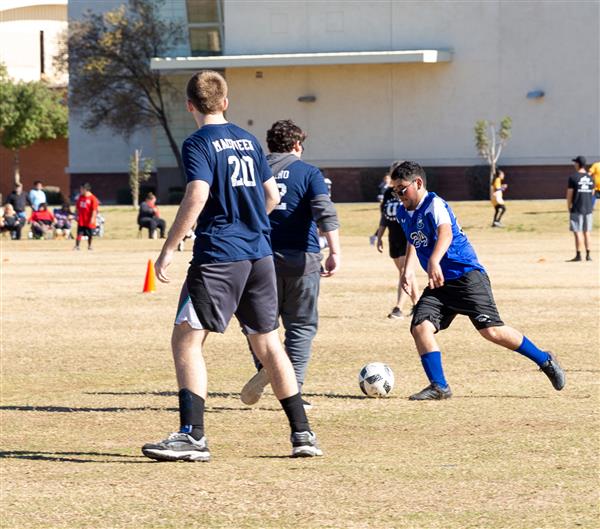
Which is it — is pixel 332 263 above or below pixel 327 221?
below

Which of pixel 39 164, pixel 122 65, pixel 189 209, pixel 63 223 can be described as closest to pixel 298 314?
pixel 189 209

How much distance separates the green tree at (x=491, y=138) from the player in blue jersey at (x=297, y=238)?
150 ft

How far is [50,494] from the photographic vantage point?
21.9 ft

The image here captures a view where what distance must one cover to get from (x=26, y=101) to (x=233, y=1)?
19048 mm

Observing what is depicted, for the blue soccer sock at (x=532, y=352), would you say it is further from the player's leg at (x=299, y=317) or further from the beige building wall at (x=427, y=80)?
the beige building wall at (x=427, y=80)

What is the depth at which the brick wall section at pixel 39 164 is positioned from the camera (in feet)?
269

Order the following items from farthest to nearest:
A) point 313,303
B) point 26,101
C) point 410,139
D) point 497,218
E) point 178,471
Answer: point 26,101
point 410,139
point 497,218
point 313,303
point 178,471

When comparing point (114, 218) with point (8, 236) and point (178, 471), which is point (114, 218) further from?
point (178, 471)

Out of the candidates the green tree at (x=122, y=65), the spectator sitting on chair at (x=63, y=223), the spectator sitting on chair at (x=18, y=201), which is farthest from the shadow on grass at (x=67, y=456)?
the green tree at (x=122, y=65)

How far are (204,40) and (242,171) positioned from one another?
5799cm

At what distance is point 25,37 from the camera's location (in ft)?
289

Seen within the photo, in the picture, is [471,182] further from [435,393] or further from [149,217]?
[435,393]

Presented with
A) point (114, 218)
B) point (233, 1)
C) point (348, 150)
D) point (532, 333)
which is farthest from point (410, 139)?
point (532, 333)

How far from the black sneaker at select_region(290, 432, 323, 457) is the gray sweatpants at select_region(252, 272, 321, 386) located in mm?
1895
